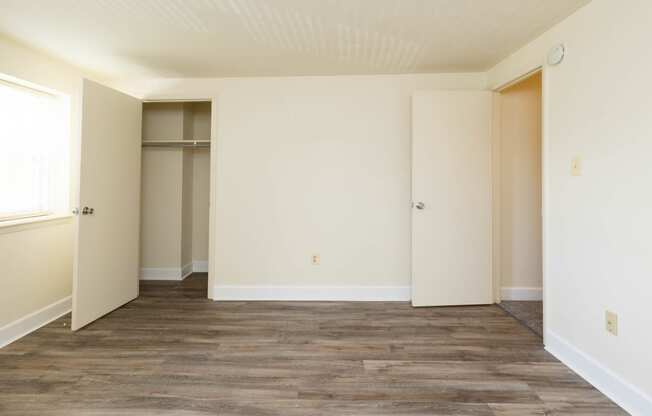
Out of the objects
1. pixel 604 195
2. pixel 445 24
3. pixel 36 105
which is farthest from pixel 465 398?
pixel 36 105

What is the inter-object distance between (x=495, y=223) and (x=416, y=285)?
969 mm

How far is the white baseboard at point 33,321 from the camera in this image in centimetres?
237

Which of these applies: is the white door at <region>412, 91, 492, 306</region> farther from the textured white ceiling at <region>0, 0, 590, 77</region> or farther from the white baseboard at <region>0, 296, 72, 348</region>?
the white baseboard at <region>0, 296, 72, 348</region>

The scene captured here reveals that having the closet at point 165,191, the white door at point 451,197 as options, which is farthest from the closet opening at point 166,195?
the white door at point 451,197

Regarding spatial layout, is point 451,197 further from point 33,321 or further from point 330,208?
point 33,321

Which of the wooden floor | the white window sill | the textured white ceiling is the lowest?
the wooden floor

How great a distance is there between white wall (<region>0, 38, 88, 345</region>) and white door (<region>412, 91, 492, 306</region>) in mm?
3128

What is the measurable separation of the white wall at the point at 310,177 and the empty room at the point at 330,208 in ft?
0.07

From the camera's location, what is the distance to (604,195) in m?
1.87

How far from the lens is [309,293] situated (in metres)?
3.36

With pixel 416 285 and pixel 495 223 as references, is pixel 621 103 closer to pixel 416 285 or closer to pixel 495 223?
pixel 495 223

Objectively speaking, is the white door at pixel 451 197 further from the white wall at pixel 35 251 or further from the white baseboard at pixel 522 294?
the white wall at pixel 35 251

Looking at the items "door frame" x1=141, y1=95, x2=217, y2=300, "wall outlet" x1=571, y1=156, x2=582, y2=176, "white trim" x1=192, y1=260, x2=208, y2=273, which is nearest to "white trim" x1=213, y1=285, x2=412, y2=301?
"door frame" x1=141, y1=95, x2=217, y2=300

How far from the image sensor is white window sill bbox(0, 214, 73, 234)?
7.87 ft
